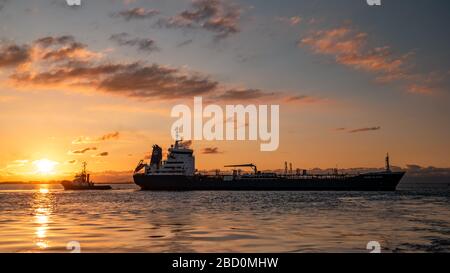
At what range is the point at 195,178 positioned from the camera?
412ft

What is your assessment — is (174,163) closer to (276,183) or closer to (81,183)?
(276,183)

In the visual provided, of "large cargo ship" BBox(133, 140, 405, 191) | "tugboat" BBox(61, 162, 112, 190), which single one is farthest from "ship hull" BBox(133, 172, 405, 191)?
"tugboat" BBox(61, 162, 112, 190)

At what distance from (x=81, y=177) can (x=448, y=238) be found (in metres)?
162

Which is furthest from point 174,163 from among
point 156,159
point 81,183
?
point 81,183

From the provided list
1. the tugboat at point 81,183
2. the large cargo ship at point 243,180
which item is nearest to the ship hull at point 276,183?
the large cargo ship at point 243,180

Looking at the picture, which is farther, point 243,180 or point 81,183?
point 81,183

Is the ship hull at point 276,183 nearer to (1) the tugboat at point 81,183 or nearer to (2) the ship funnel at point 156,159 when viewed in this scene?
(2) the ship funnel at point 156,159

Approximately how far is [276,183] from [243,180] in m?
8.95

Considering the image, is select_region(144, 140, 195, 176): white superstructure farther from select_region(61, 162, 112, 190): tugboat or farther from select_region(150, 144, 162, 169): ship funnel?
select_region(61, 162, 112, 190): tugboat

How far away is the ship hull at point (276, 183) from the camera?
12256 centimetres

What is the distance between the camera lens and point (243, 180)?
12581 cm

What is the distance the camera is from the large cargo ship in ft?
403
